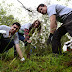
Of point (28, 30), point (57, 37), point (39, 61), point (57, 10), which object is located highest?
point (57, 10)

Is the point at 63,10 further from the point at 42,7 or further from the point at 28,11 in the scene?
the point at 28,11

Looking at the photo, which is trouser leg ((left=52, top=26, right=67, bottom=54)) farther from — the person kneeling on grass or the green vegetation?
the person kneeling on grass

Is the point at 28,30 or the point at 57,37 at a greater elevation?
the point at 28,30

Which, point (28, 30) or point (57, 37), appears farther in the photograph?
point (28, 30)

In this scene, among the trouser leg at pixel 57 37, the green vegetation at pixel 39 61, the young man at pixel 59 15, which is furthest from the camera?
the trouser leg at pixel 57 37

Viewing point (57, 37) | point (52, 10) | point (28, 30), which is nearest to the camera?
point (52, 10)

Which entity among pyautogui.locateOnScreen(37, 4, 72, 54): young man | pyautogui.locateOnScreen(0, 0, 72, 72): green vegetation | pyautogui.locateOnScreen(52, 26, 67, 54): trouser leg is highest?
pyautogui.locateOnScreen(37, 4, 72, 54): young man

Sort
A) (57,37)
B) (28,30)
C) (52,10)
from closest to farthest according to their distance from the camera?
1. (52,10)
2. (57,37)
3. (28,30)

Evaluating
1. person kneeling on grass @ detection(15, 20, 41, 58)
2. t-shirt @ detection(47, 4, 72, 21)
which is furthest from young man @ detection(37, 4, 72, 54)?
person kneeling on grass @ detection(15, 20, 41, 58)

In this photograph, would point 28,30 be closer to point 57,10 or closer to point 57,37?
point 57,37

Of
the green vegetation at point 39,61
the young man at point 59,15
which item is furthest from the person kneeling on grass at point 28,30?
the young man at point 59,15

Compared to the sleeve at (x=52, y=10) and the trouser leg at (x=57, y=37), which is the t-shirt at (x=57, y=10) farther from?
the trouser leg at (x=57, y=37)

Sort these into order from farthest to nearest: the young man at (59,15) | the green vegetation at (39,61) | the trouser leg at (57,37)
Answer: the trouser leg at (57,37)
the young man at (59,15)
the green vegetation at (39,61)

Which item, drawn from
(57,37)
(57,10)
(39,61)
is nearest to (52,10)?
(57,10)
